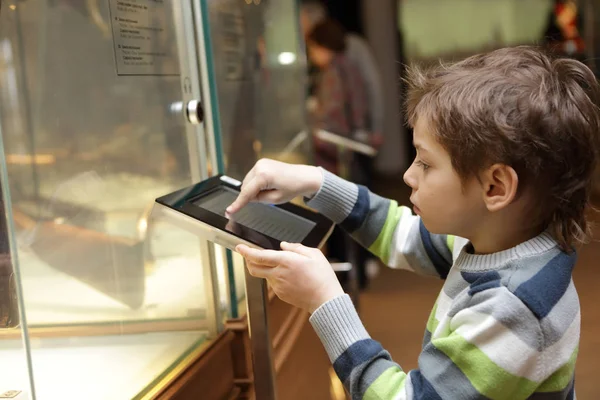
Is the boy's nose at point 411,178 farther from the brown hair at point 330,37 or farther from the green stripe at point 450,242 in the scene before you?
the brown hair at point 330,37

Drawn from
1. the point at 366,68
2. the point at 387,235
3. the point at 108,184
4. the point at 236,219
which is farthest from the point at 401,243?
the point at 366,68

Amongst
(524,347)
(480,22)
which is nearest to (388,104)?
(480,22)

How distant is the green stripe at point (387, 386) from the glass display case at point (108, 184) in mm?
385

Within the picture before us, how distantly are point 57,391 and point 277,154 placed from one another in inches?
45.2

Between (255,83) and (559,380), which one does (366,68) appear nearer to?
(255,83)

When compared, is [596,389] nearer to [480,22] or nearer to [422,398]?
[422,398]

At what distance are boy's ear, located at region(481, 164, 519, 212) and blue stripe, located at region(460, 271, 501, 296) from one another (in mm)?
83

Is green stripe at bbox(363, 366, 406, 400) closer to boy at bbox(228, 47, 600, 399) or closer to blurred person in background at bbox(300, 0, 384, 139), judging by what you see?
boy at bbox(228, 47, 600, 399)

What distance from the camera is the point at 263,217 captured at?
0.99 meters

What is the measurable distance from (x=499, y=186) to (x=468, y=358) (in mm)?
Answer: 218

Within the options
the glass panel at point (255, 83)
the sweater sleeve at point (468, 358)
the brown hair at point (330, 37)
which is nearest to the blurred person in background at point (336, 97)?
the brown hair at point (330, 37)

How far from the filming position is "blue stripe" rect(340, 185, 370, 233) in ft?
3.75

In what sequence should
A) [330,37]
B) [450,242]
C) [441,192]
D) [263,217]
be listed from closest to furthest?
1. [441,192]
2. [263,217]
3. [450,242]
4. [330,37]

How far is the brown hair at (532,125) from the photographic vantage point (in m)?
0.80
